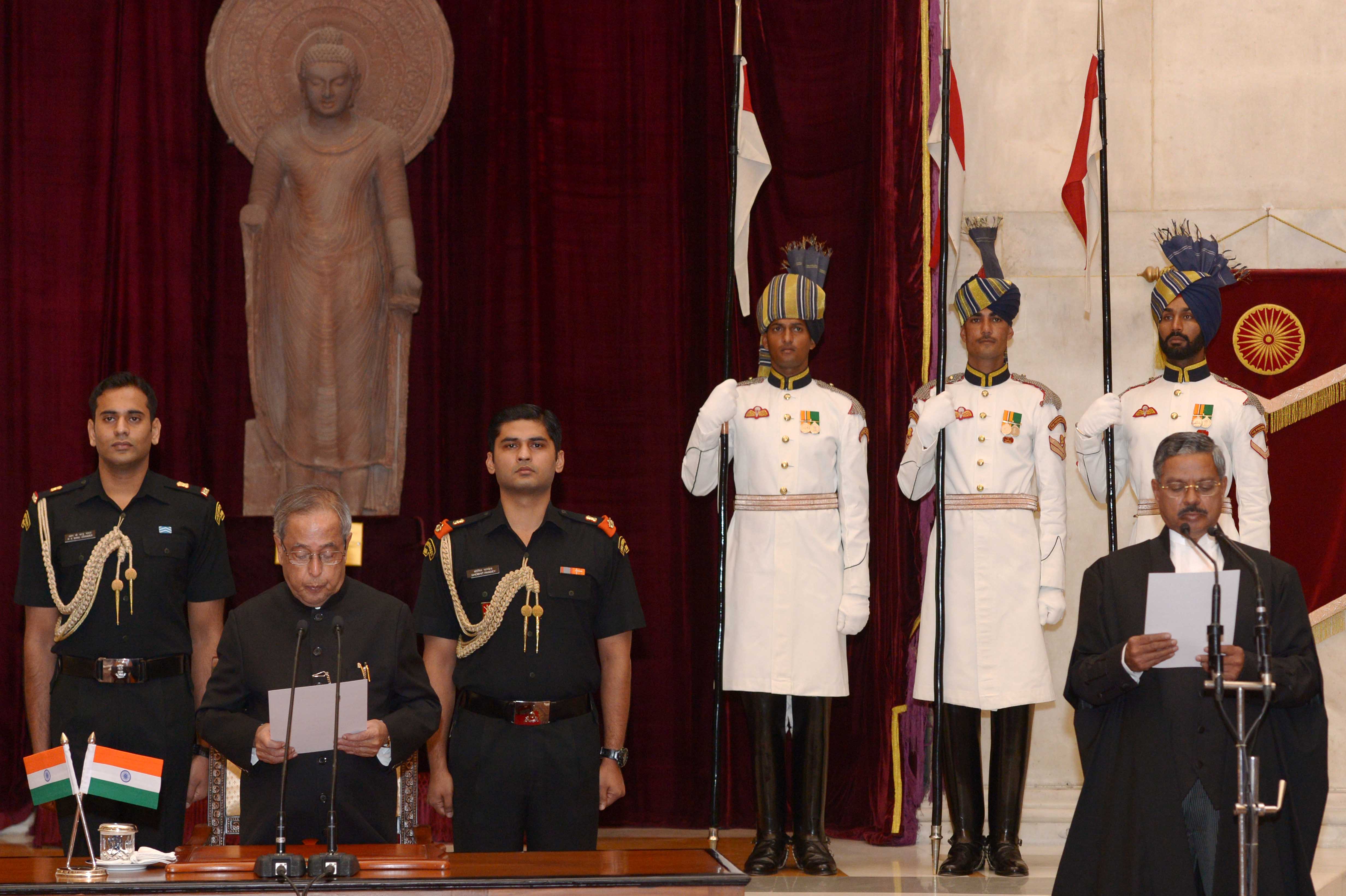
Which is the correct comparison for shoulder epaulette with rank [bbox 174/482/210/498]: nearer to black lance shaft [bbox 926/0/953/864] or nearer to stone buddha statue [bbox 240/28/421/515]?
stone buddha statue [bbox 240/28/421/515]

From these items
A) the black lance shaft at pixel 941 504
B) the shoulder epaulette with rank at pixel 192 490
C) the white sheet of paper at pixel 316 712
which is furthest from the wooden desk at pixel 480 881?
the black lance shaft at pixel 941 504

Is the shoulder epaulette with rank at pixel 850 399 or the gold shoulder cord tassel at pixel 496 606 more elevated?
the shoulder epaulette with rank at pixel 850 399

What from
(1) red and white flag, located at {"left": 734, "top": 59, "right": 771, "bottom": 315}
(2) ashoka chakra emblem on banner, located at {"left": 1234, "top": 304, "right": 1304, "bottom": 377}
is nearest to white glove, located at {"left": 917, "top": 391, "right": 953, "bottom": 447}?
(1) red and white flag, located at {"left": 734, "top": 59, "right": 771, "bottom": 315}

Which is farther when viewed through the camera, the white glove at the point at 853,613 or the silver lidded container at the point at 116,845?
the white glove at the point at 853,613

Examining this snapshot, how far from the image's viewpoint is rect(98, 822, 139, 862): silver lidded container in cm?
269

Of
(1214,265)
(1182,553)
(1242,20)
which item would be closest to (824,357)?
(1214,265)

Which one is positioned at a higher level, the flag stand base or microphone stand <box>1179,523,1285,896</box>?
microphone stand <box>1179,523,1285,896</box>

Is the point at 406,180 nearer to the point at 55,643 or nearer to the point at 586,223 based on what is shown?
the point at 586,223

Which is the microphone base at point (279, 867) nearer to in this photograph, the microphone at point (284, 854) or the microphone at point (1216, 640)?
the microphone at point (284, 854)

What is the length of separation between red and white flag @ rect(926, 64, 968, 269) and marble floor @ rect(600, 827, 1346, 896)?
2309mm

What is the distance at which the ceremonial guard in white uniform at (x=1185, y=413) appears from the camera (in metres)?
4.68

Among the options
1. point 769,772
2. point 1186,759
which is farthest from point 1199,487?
point 769,772

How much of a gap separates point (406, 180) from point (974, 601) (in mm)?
2978

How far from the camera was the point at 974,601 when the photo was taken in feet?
16.0
